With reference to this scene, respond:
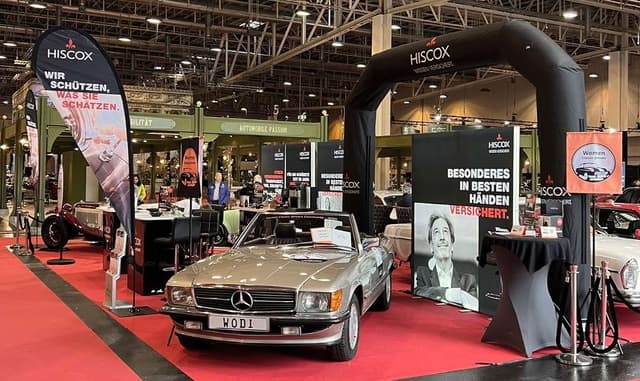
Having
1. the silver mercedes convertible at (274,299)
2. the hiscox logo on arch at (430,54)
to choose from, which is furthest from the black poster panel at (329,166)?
the silver mercedes convertible at (274,299)

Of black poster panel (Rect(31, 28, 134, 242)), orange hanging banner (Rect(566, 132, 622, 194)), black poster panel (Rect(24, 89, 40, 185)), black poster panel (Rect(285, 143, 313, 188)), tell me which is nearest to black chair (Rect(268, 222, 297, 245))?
black poster panel (Rect(31, 28, 134, 242))

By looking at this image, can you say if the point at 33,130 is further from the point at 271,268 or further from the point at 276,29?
the point at 276,29

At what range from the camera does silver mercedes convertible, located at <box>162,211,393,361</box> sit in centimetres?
457

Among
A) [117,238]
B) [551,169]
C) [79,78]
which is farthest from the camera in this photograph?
[117,238]

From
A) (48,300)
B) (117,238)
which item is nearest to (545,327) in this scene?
(117,238)

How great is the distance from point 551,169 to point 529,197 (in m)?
0.34

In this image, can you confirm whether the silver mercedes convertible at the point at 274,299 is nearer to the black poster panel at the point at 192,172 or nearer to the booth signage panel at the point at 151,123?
the black poster panel at the point at 192,172

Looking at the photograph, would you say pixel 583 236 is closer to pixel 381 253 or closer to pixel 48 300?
pixel 381 253

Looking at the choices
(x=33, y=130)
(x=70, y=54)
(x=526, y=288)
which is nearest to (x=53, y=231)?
(x=33, y=130)

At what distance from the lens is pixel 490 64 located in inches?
264

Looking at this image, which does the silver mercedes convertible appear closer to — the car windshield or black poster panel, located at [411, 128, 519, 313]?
the car windshield

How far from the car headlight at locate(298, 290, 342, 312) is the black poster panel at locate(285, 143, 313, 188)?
8.51 meters

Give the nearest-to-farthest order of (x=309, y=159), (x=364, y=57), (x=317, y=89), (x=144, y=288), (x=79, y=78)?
(x=79, y=78) < (x=144, y=288) < (x=309, y=159) < (x=364, y=57) < (x=317, y=89)

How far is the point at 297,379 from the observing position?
4.55 metres
